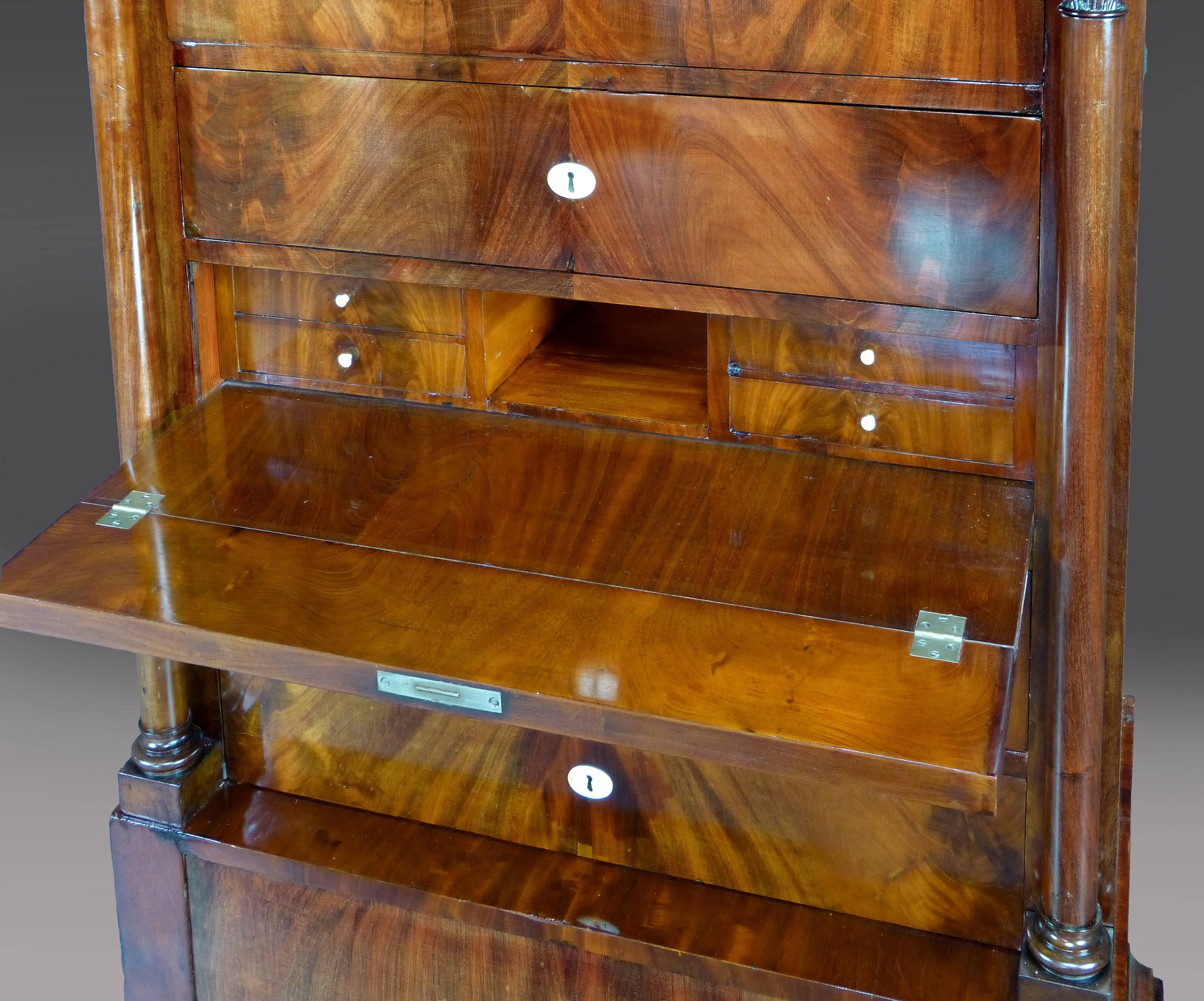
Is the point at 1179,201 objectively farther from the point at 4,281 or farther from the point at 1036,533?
the point at 4,281

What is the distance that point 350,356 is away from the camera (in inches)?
98.9

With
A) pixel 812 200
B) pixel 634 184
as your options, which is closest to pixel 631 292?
pixel 634 184

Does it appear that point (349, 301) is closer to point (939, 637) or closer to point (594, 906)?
point (594, 906)

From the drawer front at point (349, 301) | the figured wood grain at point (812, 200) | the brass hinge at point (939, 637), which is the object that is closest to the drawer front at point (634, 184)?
the figured wood grain at point (812, 200)

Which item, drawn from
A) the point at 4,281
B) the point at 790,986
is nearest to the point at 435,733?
the point at 790,986

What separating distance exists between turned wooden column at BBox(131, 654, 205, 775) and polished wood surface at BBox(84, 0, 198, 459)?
0.30 m

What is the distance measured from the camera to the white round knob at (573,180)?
7.24 feet

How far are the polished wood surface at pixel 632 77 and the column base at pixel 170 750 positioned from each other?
2.90ft

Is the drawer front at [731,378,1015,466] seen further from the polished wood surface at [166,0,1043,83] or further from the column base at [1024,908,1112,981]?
the column base at [1024,908,1112,981]

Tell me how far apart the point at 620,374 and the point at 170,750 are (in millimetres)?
785

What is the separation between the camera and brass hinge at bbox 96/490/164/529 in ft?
7.36

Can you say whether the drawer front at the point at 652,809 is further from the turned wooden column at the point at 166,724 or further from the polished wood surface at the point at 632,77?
the polished wood surface at the point at 632,77

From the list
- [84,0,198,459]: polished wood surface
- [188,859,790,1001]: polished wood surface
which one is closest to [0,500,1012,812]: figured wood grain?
[84,0,198,459]: polished wood surface

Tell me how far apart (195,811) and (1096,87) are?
4.93 feet
